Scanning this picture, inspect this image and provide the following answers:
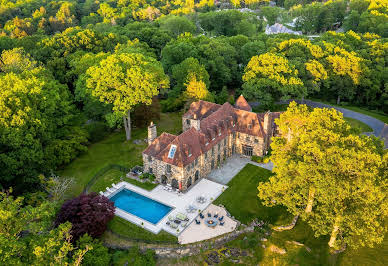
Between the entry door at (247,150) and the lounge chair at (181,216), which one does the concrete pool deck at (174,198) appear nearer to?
the lounge chair at (181,216)

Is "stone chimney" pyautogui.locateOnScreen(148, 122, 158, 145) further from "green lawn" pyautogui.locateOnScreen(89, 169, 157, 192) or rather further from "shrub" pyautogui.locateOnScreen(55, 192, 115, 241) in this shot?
"shrub" pyautogui.locateOnScreen(55, 192, 115, 241)

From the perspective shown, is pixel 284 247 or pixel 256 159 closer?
pixel 284 247

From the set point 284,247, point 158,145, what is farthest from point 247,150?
point 284,247

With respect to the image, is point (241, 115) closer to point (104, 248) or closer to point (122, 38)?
point (104, 248)

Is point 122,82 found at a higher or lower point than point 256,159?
higher

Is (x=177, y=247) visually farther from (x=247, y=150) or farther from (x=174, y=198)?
(x=247, y=150)

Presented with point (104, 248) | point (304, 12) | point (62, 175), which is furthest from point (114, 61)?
point (304, 12)
